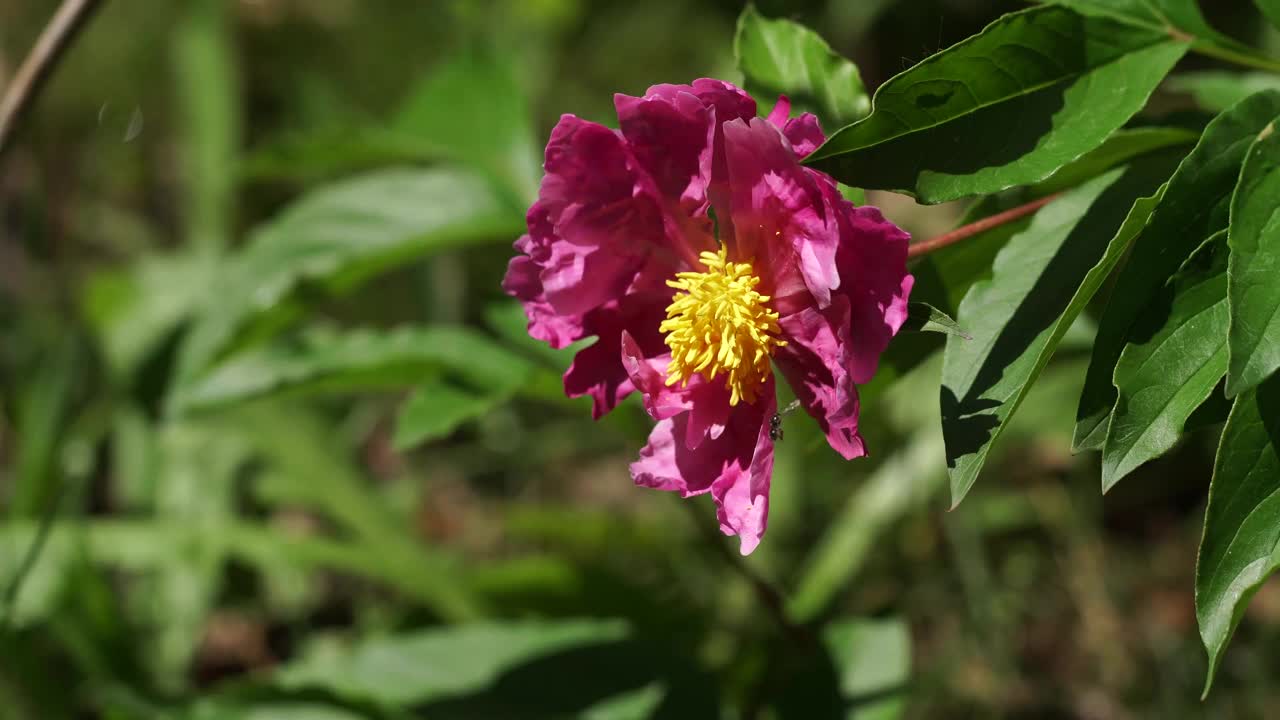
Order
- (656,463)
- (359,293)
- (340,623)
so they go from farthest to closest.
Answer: (359,293)
(340,623)
(656,463)

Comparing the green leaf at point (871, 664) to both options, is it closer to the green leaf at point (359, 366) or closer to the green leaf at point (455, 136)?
the green leaf at point (359, 366)

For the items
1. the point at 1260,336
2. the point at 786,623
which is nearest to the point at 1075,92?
the point at 1260,336

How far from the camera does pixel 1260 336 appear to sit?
0.51 meters

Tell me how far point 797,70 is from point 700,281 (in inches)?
5.7

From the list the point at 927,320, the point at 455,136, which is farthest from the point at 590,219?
the point at 455,136

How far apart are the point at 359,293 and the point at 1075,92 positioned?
1.96 metres

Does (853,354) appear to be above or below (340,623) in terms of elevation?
above

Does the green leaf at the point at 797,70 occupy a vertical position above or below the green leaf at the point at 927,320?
above

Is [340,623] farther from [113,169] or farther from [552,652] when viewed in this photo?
[113,169]

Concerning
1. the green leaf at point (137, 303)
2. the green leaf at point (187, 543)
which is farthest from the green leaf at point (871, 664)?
the green leaf at point (137, 303)

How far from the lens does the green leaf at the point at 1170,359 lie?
55 centimetres

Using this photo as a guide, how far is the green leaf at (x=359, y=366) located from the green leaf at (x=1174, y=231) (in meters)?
0.53

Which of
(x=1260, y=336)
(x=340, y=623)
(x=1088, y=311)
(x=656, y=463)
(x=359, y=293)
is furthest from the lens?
(x=359, y=293)

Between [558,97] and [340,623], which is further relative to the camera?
[558,97]
